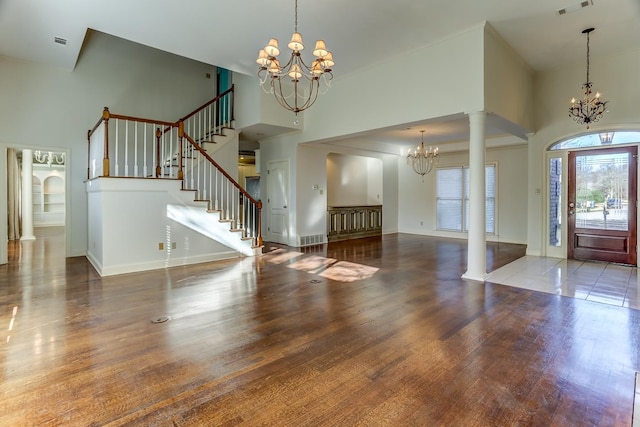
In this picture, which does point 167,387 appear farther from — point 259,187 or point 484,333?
point 259,187

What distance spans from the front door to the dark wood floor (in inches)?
127

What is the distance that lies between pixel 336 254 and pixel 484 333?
14.2 ft

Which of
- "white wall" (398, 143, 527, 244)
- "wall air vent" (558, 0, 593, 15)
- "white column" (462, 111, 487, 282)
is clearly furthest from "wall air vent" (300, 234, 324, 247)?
"wall air vent" (558, 0, 593, 15)

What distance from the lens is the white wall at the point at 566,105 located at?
19.2 feet

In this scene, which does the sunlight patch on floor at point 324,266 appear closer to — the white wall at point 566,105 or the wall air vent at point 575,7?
the white wall at point 566,105

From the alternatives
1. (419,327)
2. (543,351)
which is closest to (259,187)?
(419,327)

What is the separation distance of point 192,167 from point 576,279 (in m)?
6.80

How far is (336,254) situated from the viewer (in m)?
7.25

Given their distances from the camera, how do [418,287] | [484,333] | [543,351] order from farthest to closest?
[418,287] → [484,333] → [543,351]

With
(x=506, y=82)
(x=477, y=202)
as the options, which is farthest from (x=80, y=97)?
(x=506, y=82)

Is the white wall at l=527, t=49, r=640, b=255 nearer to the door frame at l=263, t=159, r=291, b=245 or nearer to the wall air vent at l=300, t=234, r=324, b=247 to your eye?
the wall air vent at l=300, t=234, r=324, b=247

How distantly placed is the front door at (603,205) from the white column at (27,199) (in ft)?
45.1

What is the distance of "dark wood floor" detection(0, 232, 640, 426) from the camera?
1960mm

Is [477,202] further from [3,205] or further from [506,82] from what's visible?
[3,205]
